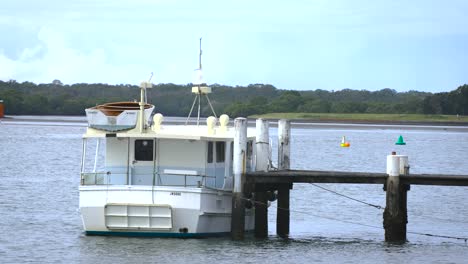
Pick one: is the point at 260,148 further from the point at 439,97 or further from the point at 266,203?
the point at 439,97

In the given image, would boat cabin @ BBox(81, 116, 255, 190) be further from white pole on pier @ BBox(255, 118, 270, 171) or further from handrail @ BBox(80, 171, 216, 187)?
white pole on pier @ BBox(255, 118, 270, 171)

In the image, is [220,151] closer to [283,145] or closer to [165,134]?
[165,134]

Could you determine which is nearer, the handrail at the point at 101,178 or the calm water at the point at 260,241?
the calm water at the point at 260,241

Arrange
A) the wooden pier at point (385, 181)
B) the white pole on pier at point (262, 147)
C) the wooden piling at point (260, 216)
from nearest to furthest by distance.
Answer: the wooden pier at point (385, 181)
the wooden piling at point (260, 216)
the white pole on pier at point (262, 147)

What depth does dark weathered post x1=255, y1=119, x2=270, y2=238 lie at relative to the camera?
36.3 meters

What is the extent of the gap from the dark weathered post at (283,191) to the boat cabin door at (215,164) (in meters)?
2.34

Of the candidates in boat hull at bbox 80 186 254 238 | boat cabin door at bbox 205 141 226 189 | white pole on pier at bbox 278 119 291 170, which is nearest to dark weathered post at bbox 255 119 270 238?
boat cabin door at bbox 205 141 226 189

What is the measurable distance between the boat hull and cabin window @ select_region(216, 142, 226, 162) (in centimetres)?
160

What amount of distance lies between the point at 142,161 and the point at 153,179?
113cm

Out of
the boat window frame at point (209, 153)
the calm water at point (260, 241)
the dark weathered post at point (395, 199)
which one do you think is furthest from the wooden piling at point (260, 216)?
the dark weathered post at point (395, 199)

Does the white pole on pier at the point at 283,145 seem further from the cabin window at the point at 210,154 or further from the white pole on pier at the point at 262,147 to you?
the cabin window at the point at 210,154

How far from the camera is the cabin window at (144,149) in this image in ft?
115

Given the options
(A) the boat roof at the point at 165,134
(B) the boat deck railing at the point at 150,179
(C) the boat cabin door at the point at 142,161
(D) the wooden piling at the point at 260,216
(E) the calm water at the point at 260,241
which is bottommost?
(E) the calm water at the point at 260,241

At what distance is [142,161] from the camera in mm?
34938
